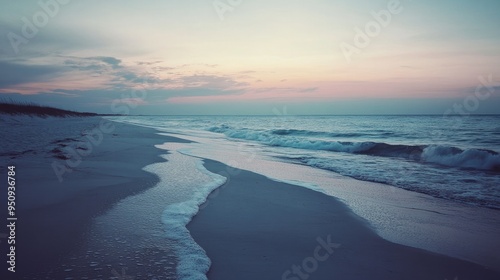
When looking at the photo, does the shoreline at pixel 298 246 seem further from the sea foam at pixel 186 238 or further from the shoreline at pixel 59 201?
the shoreline at pixel 59 201

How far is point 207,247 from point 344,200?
12.6ft

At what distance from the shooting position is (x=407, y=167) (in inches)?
469

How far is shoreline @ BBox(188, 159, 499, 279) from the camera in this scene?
3320mm

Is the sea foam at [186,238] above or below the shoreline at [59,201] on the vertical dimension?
below

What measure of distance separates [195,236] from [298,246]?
1366 millimetres

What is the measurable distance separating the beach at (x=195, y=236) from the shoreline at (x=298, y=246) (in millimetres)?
13

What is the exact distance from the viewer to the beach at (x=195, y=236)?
10.2ft

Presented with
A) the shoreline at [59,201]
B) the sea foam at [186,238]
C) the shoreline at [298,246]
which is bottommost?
the shoreline at [298,246]

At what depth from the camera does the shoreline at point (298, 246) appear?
10.9 ft

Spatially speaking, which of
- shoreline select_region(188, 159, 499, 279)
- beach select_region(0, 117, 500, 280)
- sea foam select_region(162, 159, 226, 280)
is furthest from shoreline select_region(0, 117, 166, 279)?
shoreline select_region(188, 159, 499, 279)

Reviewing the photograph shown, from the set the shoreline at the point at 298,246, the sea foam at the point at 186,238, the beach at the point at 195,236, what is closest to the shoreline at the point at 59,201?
the beach at the point at 195,236

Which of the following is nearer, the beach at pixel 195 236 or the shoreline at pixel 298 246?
the beach at pixel 195 236

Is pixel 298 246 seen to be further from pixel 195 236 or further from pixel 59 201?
pixel 59 201

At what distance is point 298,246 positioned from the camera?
12.9ft
